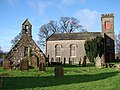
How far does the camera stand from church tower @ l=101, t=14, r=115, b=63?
5981 cm

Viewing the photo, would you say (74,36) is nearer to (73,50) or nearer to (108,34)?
(73,50)

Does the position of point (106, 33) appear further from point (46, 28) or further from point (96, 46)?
point (46, 28)

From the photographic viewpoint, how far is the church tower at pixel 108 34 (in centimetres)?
→ 5981

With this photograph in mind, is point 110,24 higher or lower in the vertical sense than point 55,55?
higher

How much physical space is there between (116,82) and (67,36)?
43.3 meters

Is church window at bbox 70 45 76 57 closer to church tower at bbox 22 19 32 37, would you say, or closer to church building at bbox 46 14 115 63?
church building at bbox 46 14 115 63

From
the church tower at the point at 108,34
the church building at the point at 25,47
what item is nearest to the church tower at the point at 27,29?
the church building at the point at 25,47

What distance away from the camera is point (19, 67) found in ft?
91.8

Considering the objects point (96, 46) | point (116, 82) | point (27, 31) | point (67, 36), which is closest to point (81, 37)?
point (67, 36)

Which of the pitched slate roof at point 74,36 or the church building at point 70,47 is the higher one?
the pitched slate roof at point 74,36

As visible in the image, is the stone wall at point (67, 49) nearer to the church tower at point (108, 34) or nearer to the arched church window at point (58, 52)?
the arched church window at point (58, 52)

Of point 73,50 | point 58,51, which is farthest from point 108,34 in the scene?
point 58,51

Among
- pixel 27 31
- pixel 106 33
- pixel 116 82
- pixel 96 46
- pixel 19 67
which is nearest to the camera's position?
pixel 116 82

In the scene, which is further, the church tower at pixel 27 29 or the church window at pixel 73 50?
the church window at pixel 73 50
